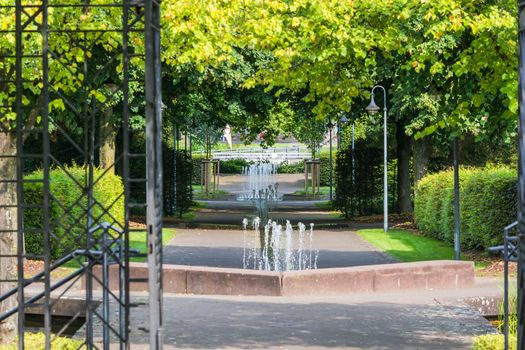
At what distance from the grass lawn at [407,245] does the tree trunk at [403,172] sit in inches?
234

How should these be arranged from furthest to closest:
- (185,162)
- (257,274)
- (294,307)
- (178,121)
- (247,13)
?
(185,162) → (178,121) → (247,13) → (257,274) → (294,307)

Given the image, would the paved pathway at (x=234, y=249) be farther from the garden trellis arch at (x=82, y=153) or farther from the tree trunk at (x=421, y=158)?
the tree trunk at (x=421, y=158)

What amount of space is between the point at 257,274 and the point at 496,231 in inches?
252

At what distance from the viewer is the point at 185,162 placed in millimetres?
39875

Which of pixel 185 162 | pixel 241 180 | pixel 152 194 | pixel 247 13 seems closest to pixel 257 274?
pixel 247 13

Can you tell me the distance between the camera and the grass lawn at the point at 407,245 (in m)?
22.6

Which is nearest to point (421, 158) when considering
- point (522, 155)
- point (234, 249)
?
point (234, 249)

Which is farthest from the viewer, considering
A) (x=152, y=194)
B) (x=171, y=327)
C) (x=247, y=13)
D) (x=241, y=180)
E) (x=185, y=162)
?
(x=241, y=180)

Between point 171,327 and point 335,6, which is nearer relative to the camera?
point 171,327

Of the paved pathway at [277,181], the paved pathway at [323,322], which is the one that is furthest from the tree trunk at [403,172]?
the paved pathway at [277,181]

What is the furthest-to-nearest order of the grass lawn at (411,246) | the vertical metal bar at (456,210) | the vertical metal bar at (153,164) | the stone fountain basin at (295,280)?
the grass lawn at (411,246) → the vertical metal bar at (456,210) → the stone fountain basin at (295,280) → the vertical metal bar at (153,164)

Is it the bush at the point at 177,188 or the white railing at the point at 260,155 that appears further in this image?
the white railing at the point at 260,155

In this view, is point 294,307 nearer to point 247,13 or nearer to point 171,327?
point 171,327

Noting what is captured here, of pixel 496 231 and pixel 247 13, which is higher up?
pixel 247 13
